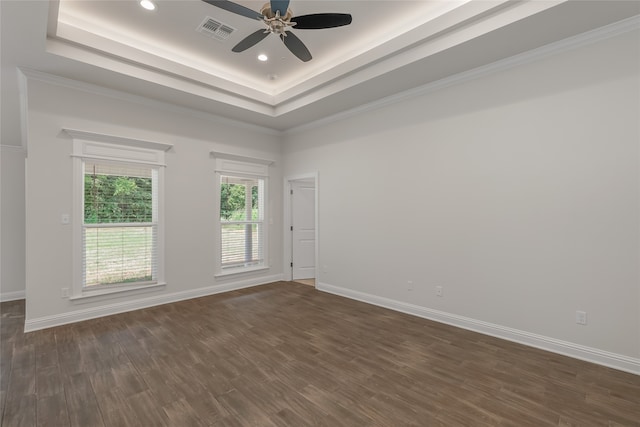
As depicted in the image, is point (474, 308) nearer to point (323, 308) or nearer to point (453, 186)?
point (453, 186)

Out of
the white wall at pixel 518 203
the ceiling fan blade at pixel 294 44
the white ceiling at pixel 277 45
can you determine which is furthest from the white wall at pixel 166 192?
the ceiling fan blade at pixel 294 44

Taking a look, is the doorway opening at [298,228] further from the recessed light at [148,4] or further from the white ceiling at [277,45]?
the recessed light at [148,4]

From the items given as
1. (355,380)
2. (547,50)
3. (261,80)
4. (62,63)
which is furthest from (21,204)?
(547,50)

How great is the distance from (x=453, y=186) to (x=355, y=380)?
104 inches

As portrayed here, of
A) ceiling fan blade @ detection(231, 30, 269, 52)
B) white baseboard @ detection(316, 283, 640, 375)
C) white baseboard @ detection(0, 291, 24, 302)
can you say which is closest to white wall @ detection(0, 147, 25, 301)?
white baseboard @ detection(0, 291, 24, 302)

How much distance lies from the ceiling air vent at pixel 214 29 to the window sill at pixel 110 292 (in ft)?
11.9

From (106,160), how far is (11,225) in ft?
10.6

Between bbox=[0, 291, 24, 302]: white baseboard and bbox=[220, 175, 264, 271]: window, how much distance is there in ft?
12.5

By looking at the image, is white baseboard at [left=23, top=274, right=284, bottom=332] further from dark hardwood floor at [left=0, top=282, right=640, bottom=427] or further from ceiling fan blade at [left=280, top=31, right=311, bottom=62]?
ceiling fan blade at [left=280, top=31, right=311, bottom=62]

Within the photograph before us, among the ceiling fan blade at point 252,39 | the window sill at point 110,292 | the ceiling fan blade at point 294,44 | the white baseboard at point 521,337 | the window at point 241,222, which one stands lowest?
the white baseboard at point 521,337

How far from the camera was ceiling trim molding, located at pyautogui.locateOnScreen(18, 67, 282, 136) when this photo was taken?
148 inches

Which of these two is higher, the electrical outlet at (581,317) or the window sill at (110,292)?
the electrical outlet at (581,317)

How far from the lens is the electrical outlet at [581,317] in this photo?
2.96 metres

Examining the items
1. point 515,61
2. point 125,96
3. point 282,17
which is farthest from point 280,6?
point 125,96
